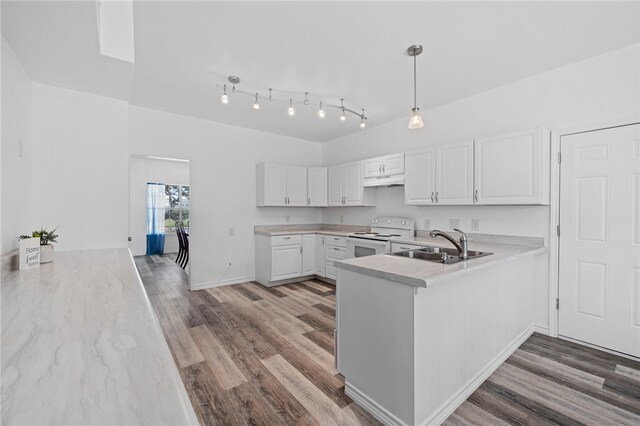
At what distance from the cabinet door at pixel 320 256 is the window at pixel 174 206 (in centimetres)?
483

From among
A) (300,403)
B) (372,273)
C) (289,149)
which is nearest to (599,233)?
(372,273)

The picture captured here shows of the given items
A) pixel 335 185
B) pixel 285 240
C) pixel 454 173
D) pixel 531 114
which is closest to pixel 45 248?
pixel 285 240

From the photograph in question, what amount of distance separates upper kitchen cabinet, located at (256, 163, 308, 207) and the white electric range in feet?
4.57

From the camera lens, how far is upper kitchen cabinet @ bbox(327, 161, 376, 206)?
464 centimetres

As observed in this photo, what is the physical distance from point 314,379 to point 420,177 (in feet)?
8.64

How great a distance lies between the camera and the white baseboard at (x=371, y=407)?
→ 163 centimetres

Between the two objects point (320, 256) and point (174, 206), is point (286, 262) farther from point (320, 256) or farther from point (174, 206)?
point (174, 206)

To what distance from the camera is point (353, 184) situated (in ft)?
15.6

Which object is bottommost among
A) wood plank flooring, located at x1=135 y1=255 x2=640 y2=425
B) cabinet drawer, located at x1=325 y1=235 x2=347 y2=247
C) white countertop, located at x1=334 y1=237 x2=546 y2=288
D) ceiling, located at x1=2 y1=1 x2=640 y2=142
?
wood plank flooring, located at x1=135 y1=255 x2=640 y2=425

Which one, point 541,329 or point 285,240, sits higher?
point 285,240

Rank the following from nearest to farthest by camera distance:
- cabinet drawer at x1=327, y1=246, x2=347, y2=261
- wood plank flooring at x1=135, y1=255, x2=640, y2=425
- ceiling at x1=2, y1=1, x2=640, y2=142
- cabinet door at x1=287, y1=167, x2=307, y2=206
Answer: wood plank flooring at x1=135, y1=255, x2=640, y2=425 → ceiling at x1=2, y1=1, x2=640, y2=142 → cabinet drawer at x1=327, y1=246, x2=347, y2=261 → cabinet door at x1=287, y1=167, x2=307, y2=206

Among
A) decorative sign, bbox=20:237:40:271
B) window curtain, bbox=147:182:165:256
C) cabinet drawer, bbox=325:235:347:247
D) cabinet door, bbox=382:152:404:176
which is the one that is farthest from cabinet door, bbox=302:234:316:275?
window curtain, bbox=147:182:165:256

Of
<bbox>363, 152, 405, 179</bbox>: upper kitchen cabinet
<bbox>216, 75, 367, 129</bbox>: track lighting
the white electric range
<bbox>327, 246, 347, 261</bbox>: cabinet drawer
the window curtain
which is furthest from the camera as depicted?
the window curtain

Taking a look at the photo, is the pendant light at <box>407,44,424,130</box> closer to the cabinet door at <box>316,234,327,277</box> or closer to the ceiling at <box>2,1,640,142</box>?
the ceiling at <box>2,1,640,142</box>
